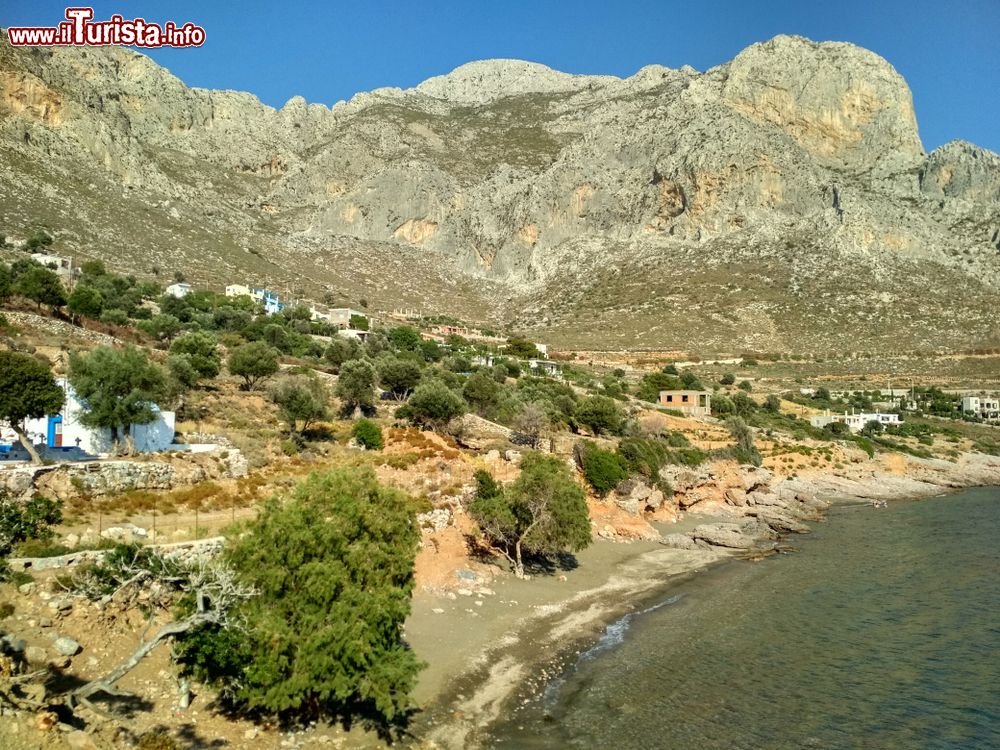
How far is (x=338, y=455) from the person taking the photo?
1214 inches

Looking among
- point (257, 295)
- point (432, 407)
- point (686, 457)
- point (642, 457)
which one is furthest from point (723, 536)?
point (257, 295)

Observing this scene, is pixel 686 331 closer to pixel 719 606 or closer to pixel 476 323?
pixel 476 323

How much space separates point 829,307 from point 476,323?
54264 mm

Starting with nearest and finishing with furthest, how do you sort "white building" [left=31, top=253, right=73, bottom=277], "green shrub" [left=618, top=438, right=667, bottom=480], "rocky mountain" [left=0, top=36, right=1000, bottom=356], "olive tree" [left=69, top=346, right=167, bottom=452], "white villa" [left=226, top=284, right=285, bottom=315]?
"olive tree" [left=69, top=346, right=167, bottom=452] → "green shrub" [left=618, top=438, right=667, bottom=480] → "white building" [left=31, top=253, right=73, bottom=277] → "white villa" [left=226, top=284, right=285, bottom=315] → "rocky mountain" [left=0, top=36, right=1000, bottom=356]

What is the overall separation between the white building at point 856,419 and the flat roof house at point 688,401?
11871 millimetres

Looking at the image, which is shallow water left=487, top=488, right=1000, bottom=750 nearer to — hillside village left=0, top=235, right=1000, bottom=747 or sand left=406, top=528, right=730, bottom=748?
sand left=406, top=528, right=730, bottom=748

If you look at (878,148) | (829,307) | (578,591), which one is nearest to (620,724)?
(578,591)

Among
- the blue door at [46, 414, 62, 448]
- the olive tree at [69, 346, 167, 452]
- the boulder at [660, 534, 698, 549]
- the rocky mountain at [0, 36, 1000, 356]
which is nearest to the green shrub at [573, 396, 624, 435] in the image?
the boulder at [660, 534, 698, 549]

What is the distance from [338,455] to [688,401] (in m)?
48.7

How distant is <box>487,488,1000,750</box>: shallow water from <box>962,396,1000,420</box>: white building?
2386 inches

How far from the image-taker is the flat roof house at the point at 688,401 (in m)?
68.9

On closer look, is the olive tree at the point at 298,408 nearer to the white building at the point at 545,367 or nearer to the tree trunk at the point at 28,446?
the tree trunk at the point at 28,446

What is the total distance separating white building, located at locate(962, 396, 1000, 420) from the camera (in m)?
79.1

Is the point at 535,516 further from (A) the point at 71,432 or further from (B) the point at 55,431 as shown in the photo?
(B) the point at 55,431
